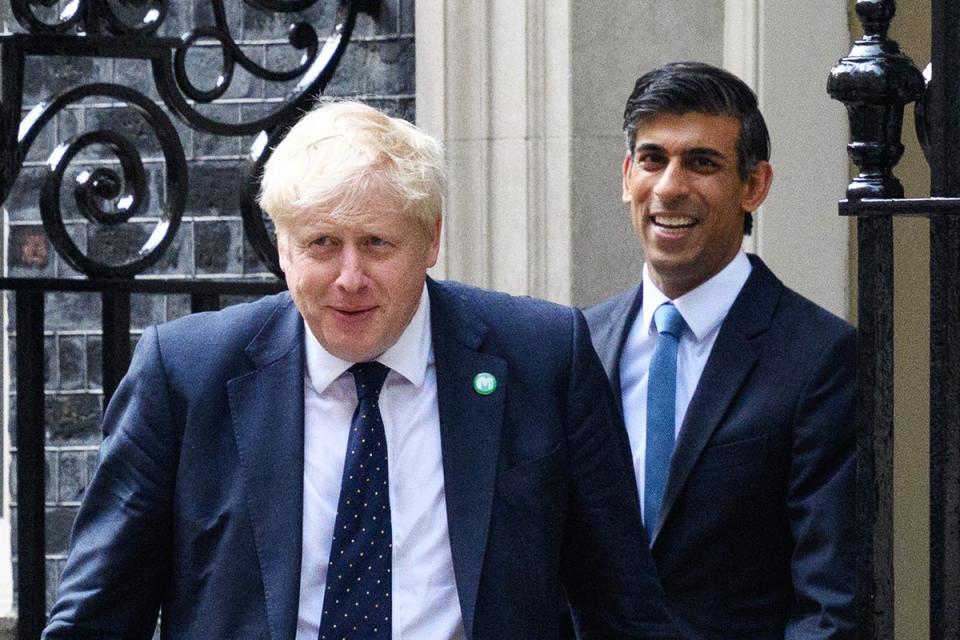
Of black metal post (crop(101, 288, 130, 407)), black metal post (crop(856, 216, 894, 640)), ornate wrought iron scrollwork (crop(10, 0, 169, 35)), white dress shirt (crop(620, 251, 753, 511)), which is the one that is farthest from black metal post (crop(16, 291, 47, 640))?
black metal post (crop(856, 216, 894, 640))

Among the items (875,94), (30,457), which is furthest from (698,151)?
(30,457)

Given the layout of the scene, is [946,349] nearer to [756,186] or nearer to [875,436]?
[875,436]

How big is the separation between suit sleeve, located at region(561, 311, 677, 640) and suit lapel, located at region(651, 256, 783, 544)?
0.46 meters

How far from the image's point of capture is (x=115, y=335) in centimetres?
500

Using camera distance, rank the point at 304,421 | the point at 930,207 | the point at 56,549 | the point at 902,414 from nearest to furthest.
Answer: the point at 930,207
the point at 304,421
the point at 902,414
the point at 56,549

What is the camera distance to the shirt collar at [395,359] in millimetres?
3260

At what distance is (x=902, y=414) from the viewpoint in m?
5.48

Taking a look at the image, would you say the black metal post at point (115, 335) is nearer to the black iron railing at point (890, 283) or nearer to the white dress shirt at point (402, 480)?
the white dress shirt at point (402, 480)

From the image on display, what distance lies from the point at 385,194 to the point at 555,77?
206cm

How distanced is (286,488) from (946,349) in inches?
40.3

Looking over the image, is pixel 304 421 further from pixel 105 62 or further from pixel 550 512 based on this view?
pixel 105 62

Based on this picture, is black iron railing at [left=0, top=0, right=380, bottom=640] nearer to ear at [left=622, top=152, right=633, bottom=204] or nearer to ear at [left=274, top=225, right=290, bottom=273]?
ear at [left=622, top=152, right=633, bottom=204]

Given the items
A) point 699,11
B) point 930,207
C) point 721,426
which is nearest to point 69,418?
point 699,11

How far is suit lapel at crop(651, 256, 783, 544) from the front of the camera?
12.5 feet
